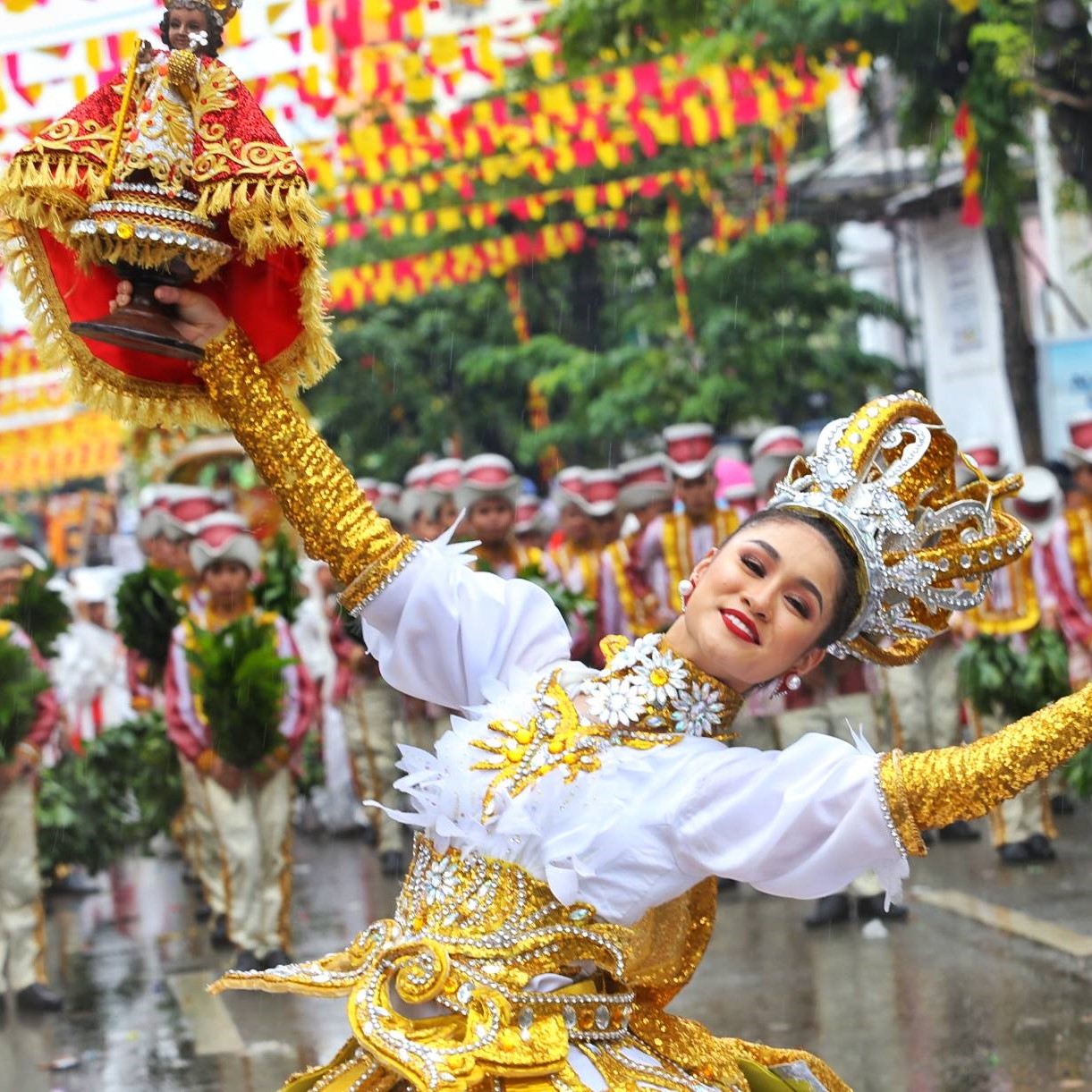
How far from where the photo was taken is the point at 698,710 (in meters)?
3.41

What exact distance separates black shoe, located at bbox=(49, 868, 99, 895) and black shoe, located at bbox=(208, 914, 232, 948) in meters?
2.81

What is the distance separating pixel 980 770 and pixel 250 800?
6.11 m

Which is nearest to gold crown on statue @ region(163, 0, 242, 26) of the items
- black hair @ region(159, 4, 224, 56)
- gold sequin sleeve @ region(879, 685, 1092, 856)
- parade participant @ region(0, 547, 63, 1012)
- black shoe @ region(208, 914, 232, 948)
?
black hair @ region(159, 4, 224, 56)

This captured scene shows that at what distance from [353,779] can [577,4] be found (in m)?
5.85

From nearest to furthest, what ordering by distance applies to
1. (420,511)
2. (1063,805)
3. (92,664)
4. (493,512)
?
(493,512) < (420,511) < (1063,805) < (92,664)

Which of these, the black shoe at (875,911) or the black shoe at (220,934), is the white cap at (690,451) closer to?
the black shoe at (875,911)

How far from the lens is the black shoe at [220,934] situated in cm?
934

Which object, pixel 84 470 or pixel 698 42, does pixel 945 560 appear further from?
pixel 84 470

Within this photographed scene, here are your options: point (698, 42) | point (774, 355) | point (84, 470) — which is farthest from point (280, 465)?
point (84, 470)

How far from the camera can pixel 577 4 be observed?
45.3 ft

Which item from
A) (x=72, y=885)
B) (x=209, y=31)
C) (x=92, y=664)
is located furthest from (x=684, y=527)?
(x=209, y=31)

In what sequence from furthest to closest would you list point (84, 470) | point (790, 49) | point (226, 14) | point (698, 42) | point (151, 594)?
1. point (84, 470)
2. point (698, 42)
3. point (790, 49)
4. point (151, 594)
5. point (226, 14)

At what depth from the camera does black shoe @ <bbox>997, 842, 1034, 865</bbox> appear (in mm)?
9719

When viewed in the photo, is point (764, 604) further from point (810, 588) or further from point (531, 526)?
point (531, 526)
